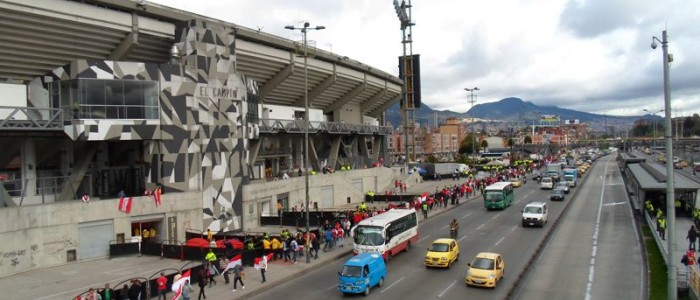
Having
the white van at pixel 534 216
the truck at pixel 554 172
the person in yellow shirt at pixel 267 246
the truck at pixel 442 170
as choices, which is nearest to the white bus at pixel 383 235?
the person in yellow shirt at pixel 267 246

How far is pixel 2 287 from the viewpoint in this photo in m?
24.1

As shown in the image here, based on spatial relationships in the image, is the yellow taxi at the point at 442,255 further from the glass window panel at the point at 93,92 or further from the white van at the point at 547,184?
the white van at the point at 547,184

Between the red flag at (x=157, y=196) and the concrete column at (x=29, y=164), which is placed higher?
the concrete column at (x=29, y=164)

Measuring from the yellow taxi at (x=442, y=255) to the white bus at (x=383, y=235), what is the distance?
2.44m

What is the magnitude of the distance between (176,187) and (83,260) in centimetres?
715

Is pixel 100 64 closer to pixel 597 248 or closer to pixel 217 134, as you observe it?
pixel 217 134

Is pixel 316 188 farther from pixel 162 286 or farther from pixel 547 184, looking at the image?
pixel 162 286

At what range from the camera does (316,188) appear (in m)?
53.4

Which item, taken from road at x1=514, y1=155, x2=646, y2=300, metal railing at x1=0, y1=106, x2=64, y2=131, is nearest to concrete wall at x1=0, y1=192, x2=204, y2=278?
metal railing at x1=0, y1=106, x2=64, y2=131

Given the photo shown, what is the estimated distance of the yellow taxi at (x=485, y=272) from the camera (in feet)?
71.1

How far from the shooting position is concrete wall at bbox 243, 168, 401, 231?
40.8 m

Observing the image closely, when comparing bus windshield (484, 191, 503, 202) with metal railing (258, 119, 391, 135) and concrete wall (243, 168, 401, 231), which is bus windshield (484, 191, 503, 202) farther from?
metal railing (258, 119, 391, 135)

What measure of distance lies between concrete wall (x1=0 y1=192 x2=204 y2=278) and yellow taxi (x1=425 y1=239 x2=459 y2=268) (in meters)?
16.8

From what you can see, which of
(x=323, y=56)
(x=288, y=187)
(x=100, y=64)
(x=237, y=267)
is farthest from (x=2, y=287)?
(x=323, y=56)
